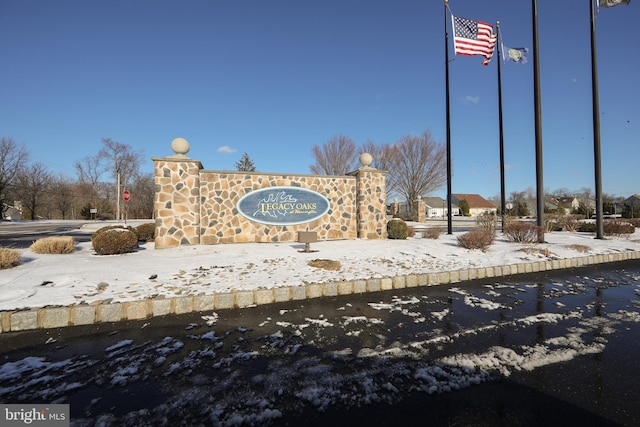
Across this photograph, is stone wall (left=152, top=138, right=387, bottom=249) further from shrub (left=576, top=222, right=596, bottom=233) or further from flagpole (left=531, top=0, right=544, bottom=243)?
shrub (left=576, top=222, right=596, bottom=233)

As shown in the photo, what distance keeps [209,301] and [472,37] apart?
564 inches

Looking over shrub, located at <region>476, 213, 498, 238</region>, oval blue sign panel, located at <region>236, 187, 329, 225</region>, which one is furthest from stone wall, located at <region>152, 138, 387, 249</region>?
shrub, located at <region>476, 213, 498, 238</region>

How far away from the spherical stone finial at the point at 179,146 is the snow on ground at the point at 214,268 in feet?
10.4

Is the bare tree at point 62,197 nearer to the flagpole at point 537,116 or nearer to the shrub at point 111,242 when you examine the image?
the shrub at point 111,242

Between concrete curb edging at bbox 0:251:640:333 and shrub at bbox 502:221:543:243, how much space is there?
4.34 m

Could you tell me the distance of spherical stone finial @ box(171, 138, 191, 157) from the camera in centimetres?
904

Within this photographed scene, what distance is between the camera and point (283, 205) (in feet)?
33.2

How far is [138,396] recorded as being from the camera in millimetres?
A: 2096

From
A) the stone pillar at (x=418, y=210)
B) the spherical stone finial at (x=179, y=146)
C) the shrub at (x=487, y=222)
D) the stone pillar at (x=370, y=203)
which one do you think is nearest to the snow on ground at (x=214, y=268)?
the shrub at (x=487, y=222)

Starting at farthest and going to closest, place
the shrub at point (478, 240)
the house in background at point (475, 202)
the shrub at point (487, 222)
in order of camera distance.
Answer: the house in background at point (475, 202), the shrub at point (487, 222), the shrub at point (478, 240)

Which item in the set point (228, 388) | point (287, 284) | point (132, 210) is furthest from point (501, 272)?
point (132, 210)

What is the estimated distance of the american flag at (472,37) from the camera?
11.5 metres

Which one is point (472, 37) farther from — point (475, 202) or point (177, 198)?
point (475, 202)

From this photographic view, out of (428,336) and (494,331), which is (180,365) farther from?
(494,331)
